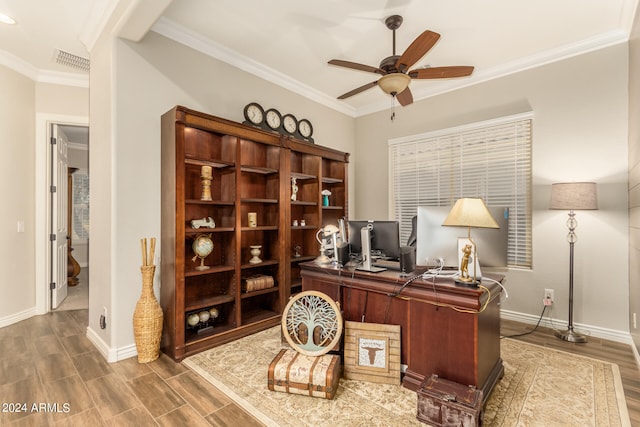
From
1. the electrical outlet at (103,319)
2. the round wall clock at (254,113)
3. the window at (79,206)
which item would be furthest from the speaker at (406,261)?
the window at (79,206)

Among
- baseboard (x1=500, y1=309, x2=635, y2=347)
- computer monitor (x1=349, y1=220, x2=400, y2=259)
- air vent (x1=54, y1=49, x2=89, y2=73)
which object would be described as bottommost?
baseboard (x1=500, y1=309, x2=635, y2=347)

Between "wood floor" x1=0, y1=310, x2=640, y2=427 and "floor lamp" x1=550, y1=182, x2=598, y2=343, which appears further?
"floor lamp" x1=550, y1=182, x2=598, y2=343

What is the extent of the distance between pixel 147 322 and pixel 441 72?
3159 millimetres

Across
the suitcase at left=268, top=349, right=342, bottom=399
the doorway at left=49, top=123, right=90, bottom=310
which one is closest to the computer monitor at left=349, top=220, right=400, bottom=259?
the suitcase at left=268, top=349, right=342, bottom=399

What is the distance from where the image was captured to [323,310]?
235cm

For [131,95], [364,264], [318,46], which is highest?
[318,46]

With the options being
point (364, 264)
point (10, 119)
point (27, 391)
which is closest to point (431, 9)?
point (364, 264)

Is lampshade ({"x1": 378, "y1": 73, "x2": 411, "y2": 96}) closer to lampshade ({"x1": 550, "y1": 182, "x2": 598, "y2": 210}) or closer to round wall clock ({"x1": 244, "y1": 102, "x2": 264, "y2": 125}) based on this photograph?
round wall clock ({"x1": 244, "y1": 102, "x2": 264, "y2": 125})

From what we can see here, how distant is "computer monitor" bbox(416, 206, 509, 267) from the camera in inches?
85.5

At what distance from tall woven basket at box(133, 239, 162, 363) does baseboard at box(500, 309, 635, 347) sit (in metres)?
3.72

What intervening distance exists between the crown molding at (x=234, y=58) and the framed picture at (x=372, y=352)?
118 inches

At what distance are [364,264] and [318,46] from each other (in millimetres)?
2351

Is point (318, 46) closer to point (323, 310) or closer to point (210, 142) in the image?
point (210, 142)

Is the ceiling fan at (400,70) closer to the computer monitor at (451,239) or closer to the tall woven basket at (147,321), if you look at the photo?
the computer monitor at (451,239)
